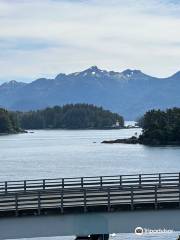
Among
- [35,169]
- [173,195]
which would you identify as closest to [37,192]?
[173,195]

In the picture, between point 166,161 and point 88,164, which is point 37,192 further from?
point 166,161

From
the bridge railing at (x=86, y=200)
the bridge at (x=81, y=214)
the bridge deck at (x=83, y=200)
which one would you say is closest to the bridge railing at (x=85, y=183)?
the bridge railing at (x=86, y=200)

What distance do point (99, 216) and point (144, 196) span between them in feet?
10.1

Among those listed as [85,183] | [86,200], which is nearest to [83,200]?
[86,200]

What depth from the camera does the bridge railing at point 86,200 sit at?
3359 centimetres

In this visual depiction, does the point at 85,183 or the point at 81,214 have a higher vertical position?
the point at 85,183

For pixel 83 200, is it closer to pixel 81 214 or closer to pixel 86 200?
pixel 86 200

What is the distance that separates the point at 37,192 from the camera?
34.7 meters

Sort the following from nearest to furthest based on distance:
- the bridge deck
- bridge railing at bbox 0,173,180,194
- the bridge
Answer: the bridge, the bridge deck, bridge railing at bbox 0,173,180,194

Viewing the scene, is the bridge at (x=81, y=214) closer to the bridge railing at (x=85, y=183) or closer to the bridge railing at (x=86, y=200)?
the bridge railing at (x=86, y=200)

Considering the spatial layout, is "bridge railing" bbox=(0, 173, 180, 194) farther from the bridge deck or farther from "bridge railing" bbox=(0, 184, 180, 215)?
the bridge deck

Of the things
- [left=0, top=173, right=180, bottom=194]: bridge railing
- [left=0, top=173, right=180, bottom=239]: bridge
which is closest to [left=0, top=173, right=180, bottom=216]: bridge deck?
[left=0, top=173, right=180, bottom=239]: bridge

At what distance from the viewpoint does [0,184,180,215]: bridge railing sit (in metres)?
33.6

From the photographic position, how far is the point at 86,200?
1339 inches
